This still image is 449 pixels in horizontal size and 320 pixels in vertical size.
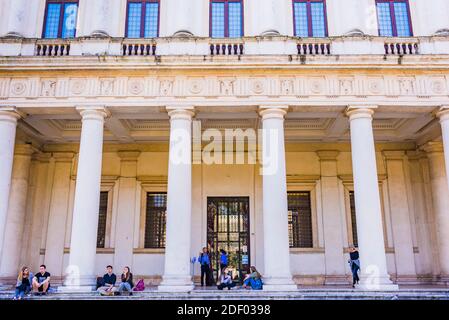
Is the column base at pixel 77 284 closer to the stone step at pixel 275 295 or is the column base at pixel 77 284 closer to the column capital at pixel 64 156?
the stone step at pixel 275 295

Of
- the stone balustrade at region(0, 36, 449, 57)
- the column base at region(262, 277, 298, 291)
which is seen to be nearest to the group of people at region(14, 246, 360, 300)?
the column base at region(262, 277, 298, 291)

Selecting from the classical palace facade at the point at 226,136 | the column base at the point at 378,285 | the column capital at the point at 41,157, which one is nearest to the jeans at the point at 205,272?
the classical palace facade at the point at 226,136

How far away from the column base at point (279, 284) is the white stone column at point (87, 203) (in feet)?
19.6

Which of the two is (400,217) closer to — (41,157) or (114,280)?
(114,280)

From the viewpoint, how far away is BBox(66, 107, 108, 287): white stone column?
14.8 meters

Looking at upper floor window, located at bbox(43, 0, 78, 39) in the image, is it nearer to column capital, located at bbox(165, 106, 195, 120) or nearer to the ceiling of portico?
the ceiling of portico

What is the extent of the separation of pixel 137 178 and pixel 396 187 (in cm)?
1265

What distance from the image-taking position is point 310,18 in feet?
61.2

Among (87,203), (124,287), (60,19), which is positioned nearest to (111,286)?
(124,287)

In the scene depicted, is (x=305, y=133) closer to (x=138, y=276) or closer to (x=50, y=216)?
(x=138, y=276)

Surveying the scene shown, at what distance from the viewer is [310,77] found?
1636cm

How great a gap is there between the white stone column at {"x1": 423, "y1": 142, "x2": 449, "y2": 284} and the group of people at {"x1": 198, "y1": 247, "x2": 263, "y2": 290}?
349 inches

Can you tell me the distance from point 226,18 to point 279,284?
36.7ft
